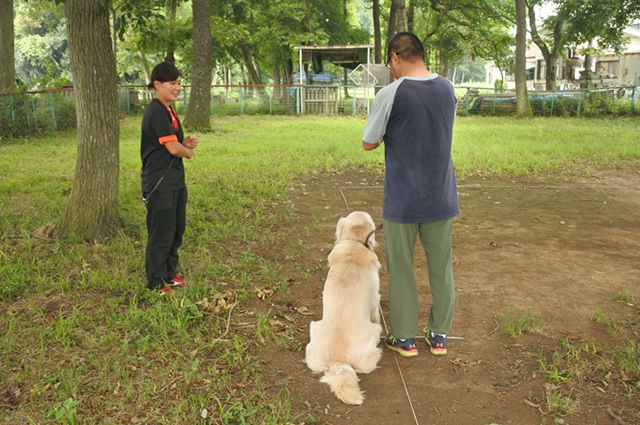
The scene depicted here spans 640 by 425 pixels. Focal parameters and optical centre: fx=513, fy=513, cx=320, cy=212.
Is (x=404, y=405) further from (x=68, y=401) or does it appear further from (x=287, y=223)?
(x=287, y=223)

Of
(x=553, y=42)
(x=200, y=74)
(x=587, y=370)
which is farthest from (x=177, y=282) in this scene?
(x=553, y=42)

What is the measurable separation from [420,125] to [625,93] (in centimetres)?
2703

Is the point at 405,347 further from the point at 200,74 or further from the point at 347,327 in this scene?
the point at 200,74

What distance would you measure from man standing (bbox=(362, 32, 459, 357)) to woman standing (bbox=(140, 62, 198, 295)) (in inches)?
65.9

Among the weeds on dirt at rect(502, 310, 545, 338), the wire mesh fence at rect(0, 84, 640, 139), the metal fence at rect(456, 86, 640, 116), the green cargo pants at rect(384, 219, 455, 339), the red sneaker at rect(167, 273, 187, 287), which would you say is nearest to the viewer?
the green cargo pants at rect(384, 219, 455, 339)

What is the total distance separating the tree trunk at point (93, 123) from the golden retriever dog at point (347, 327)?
306 cm

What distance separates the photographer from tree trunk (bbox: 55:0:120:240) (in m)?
5.02

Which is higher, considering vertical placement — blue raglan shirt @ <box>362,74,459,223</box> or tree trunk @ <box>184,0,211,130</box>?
tree trunk @ <box>184,0,211,130</box>

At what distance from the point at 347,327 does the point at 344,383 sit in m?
0.32

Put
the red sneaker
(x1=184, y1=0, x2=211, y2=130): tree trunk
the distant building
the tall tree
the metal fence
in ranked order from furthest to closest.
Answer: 1. the distant building
2. the tall tree
3. the metal fence
4. (x1=184, y1=0, x2=211, y2=130): tree trunk
5. the red sneaker

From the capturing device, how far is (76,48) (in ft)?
16.6

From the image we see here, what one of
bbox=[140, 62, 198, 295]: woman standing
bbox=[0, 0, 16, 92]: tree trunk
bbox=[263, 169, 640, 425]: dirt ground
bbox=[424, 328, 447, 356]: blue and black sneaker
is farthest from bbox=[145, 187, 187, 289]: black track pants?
bbox=[0, 0, 16, 92]: tree trunk

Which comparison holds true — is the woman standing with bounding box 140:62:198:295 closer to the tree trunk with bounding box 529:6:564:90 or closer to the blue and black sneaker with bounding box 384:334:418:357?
the blue and black sneaker with bounding box 384:334:418:357

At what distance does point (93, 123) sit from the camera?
520 cm
